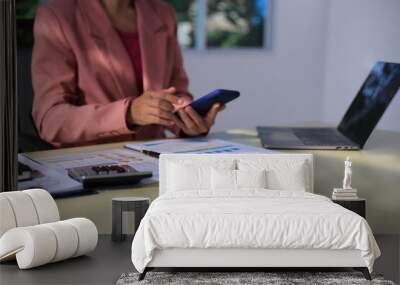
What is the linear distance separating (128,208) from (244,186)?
2.54 feet

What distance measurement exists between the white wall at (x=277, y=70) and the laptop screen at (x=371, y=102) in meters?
0.26

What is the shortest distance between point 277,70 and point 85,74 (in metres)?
1.32

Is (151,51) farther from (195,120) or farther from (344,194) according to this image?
(344,194)

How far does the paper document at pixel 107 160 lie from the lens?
18.5 feet

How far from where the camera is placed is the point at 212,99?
218 inches

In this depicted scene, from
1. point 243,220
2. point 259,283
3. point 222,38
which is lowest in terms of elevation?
point 259,283

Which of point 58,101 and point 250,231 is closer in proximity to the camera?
point 250,231

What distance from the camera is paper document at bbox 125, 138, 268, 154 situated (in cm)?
559

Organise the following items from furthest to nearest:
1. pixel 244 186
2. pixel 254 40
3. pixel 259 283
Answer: pixel 254 40 → pixel 244 186 → pixel 259 283

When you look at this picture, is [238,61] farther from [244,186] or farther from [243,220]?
[243,220]

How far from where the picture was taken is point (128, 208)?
5.33 meters

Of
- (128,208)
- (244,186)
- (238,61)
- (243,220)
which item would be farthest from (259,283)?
(238,61)

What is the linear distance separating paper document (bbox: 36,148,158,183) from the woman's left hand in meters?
0.31

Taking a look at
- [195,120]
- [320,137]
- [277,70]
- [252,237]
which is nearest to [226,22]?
[277,70]
